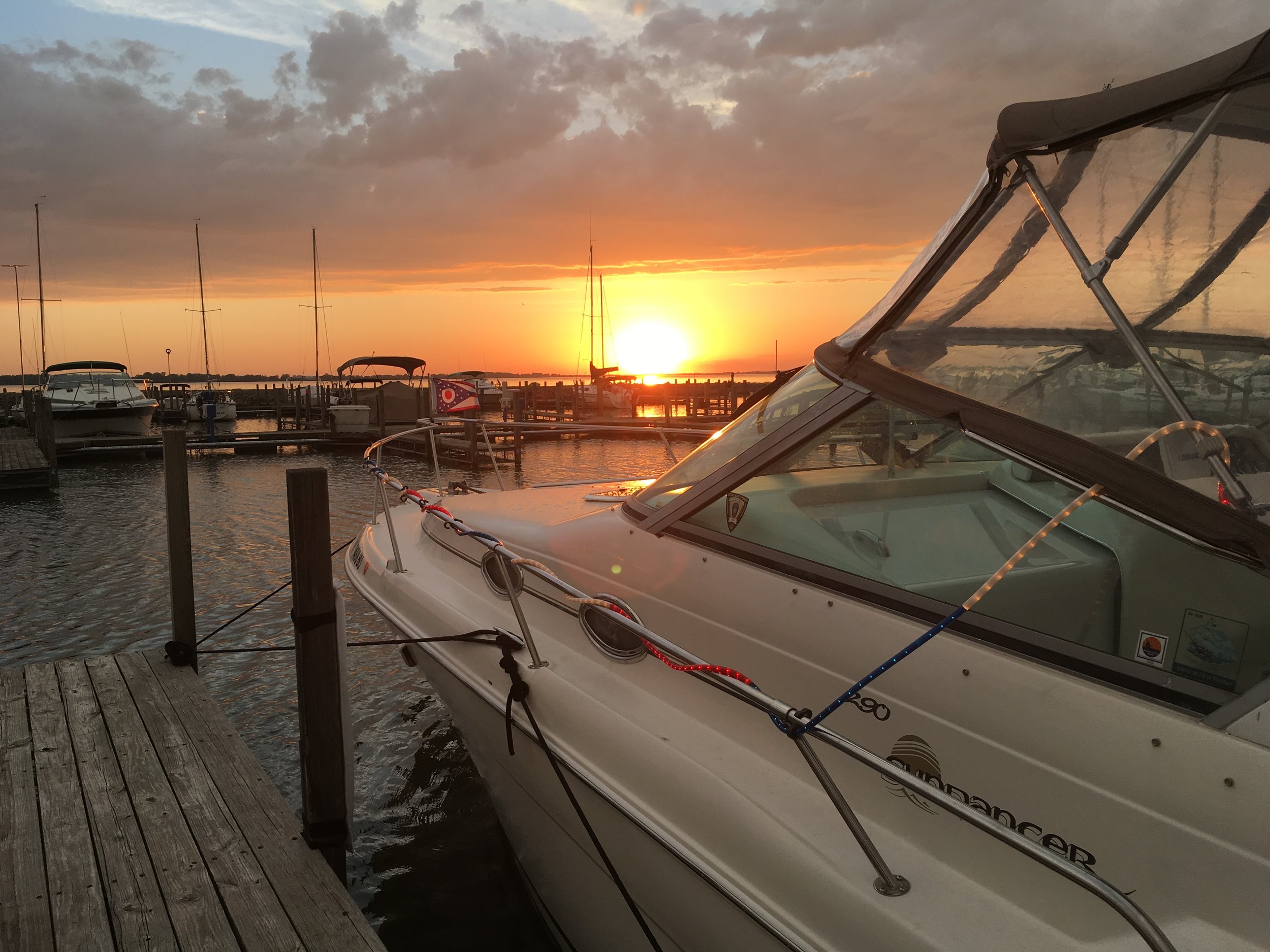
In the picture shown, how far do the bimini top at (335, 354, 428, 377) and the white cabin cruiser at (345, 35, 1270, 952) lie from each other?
113ft

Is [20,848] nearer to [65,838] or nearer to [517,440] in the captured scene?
[65,838]

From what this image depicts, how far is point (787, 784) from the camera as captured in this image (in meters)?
2.26

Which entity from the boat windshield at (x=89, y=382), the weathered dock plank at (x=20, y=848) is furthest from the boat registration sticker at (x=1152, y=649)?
the boat windshield at (x=89, y=382)

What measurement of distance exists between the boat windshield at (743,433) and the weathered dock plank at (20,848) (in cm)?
233

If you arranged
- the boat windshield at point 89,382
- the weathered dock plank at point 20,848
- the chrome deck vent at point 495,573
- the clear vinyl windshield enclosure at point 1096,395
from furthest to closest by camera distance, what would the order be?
the boat windshield at point 89,382
the chrome deck vent at point 495,573
the weathered dock plank at point 20,848
the clear vinyl windshield enclosure at point 1096,395

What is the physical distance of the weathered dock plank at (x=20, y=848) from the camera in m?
2.50

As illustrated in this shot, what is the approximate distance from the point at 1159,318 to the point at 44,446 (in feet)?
68.5

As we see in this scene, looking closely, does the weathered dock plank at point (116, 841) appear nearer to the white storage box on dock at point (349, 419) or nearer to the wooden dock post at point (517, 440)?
the wooden dock post at point (517, 440)

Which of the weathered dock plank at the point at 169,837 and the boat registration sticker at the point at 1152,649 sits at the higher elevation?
the boat registration sticker at the point at 1152,649

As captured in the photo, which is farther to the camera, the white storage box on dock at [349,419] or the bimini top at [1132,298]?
the white storage box on dock at [349,419]

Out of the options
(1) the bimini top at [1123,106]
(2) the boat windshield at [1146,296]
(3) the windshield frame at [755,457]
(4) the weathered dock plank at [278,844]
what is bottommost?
(4) the weathered dock plank at [278,844]

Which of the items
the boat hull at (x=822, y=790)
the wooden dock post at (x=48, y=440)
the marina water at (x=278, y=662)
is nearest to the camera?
the boat hull at (x=822, y=790)

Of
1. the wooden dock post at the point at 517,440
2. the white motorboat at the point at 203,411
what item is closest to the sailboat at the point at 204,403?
the white motorboat at the point at 203,411

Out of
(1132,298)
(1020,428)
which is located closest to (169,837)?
(1020,428)
